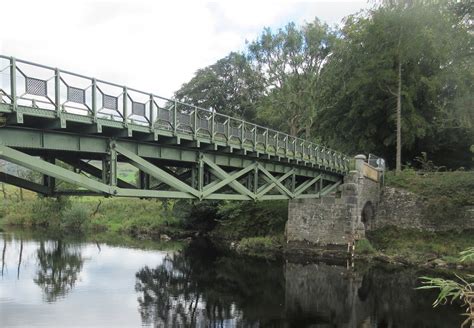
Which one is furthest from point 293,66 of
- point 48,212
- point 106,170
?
point 106,170

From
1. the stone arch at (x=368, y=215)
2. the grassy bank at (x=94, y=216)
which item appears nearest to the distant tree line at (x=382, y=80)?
the stone arch at (x=368, y=215)

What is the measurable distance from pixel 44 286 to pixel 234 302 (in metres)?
9.05

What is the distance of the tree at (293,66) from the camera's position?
44.3m

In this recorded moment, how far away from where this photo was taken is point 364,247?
1109 inches

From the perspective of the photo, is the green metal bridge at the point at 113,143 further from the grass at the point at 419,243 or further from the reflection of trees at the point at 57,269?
the grass at the point at 419,243

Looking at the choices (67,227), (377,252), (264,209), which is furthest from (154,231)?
(377,252)

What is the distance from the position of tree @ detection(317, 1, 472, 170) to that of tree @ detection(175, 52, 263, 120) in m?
14.6

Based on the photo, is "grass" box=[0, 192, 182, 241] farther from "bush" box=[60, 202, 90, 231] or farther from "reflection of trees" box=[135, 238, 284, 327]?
"reflection of trees" box=[135, 238, 284, 327]

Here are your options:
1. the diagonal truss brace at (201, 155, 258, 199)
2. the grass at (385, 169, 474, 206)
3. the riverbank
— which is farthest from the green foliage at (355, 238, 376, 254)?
the diagonal truss brace at (201, 155, 258, 199)

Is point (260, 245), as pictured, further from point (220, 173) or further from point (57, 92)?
point (57, 92)

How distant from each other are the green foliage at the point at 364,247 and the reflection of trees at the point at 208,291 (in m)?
6.04

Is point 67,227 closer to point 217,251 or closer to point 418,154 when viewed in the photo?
point 217,251

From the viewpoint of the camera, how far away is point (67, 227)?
43312 mm

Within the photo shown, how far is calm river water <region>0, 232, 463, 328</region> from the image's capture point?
16469 mm
